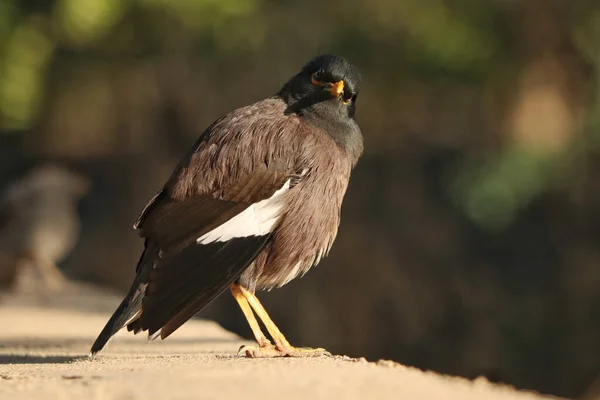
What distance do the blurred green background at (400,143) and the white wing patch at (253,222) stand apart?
29.7ft

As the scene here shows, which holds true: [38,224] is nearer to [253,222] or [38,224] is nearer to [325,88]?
[325,88]

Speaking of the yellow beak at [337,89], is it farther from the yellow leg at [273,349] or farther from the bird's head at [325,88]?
the yellow leg at [273,349]

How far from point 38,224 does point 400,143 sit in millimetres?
6041

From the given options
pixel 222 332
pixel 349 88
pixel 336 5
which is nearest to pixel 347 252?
pixel 336 5

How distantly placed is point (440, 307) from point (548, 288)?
1583 millimetres

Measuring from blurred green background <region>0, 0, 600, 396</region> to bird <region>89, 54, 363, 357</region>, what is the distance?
350 inches

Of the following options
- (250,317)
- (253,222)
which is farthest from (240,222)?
(250,317)

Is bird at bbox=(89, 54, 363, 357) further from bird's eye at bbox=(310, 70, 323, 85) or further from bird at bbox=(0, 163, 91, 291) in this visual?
bird at bbox=(0, 163, 91, 291)

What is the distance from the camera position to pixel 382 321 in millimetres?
15047

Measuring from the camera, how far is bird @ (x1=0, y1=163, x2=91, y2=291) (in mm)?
12219

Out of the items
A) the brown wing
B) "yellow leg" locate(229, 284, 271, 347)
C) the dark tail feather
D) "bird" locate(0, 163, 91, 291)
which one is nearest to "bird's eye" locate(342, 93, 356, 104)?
the brown wing

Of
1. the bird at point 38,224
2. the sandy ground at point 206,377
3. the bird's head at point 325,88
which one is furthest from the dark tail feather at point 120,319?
the bird at point 38,224

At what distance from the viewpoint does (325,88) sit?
255 inches

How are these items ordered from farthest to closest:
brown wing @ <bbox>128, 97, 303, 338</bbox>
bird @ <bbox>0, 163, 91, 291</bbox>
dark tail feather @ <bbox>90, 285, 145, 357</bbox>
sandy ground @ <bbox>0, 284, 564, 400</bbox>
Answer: bird @ <bbox>0, 163, 91, 291</bbox> < dark tail feather @ <bbox>90, 285, 145, 357</bbox> < brown wing @ <bbox>128, 97, 303, 338</bbox> < sandy ground @ <bbox>0, 284, 564, 400</bbox>
